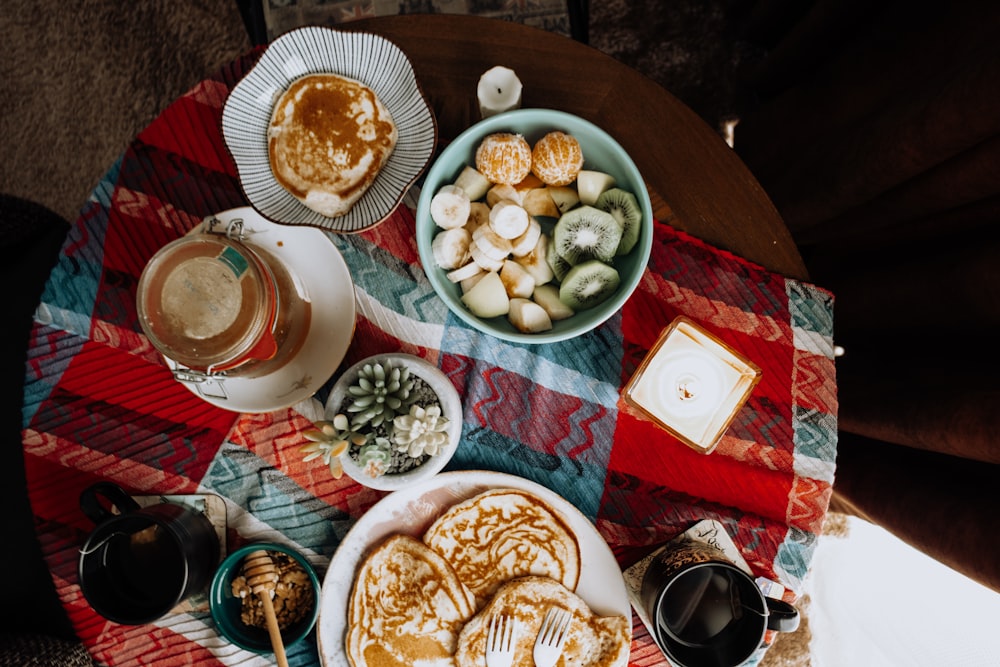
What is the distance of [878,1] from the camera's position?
3.68 feet

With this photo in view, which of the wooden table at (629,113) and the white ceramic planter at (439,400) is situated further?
the wooden table at (629,113)

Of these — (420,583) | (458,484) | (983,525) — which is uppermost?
(983,525)

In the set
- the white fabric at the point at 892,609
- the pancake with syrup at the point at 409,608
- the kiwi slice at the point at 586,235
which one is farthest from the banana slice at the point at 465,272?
the white fabric at the point at 892,609

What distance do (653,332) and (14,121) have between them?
1837mm

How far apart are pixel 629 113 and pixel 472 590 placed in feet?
2.52

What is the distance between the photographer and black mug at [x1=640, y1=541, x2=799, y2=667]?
80cm

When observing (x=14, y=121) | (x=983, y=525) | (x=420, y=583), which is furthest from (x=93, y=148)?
(x=983, y=525)

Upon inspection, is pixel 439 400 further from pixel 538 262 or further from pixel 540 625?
pixel 540 625

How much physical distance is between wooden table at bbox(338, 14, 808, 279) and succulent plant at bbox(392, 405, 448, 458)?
43 cm

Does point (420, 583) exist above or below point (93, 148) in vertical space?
below

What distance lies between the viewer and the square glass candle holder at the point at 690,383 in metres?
0.89

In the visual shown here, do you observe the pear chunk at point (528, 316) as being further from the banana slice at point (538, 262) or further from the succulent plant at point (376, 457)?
the succulent plant at point (376, 457)

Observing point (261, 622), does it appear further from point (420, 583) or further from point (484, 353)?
point (484, 353)

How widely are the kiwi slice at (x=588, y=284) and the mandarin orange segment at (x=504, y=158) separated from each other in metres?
0.15
